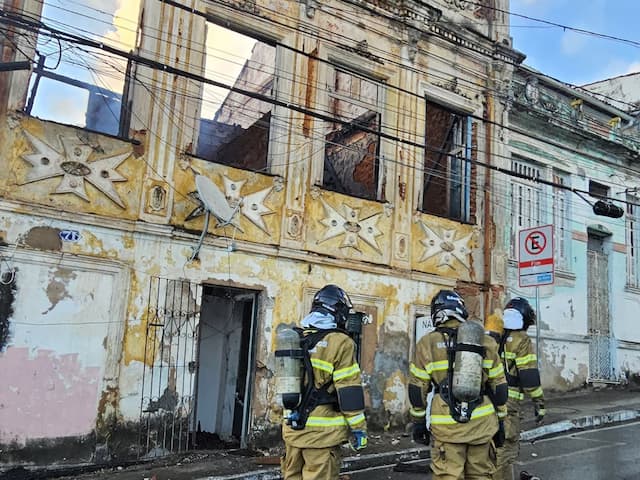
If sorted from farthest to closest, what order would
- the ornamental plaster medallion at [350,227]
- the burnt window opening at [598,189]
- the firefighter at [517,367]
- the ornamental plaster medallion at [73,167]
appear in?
the burnt window opening at [598,189], the ornamental plaster medallion at [350,227], the ornamental plaster medallion at [73,167], the firefighter at [517,367]

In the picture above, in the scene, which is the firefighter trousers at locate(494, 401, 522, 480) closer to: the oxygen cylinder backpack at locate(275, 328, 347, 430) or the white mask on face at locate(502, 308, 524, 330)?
the white mask on face at locate(502, 308, 524, 330)

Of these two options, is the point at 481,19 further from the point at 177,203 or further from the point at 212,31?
the point at 177,203

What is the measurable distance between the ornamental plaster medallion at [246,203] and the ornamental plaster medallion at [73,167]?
1.63 meters

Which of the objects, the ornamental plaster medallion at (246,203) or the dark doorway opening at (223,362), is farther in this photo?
the dark doorway opening at (223,362)

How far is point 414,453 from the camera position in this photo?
884 centimetres

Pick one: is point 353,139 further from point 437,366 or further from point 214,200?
point 437,366

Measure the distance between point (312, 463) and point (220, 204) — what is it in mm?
5197

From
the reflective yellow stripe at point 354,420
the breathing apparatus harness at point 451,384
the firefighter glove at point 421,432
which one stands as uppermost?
the breathing apparatus harness at point 451,384

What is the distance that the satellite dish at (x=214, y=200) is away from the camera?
28.6 ft

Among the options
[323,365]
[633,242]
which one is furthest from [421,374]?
[633,242]

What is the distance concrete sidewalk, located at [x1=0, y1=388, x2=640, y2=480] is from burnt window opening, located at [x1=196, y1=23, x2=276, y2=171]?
14.5 ft

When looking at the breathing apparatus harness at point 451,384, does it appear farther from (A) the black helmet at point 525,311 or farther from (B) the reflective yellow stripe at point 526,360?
(A) the black helmet at point 525,311

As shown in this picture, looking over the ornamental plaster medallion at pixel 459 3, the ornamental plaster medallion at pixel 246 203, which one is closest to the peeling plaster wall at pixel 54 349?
the ornamental plaster medallion at pixel 246 203

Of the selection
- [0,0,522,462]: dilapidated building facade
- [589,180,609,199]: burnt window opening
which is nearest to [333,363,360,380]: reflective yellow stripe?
[0,0,522,462]: dilapidated building facade
